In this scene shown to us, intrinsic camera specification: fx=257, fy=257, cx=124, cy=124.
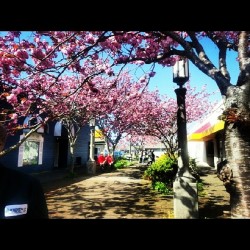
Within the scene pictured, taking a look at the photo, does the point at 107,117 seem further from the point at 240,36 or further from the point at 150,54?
the point at 240,36

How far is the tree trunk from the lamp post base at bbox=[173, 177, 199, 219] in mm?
1896

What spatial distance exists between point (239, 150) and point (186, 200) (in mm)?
2586

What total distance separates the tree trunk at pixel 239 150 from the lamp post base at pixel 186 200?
1896mm

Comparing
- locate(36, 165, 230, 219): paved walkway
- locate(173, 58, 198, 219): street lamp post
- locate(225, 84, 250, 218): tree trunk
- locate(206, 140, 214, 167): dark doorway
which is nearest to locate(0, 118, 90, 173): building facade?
locate(36, 165, 230, 219): paved walkway

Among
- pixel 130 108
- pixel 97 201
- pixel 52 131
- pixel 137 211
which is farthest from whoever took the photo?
pixel 130 108

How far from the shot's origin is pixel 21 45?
609 centimetres

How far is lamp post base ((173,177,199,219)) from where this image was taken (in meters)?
6.64

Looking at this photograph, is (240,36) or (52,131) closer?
(240,36)

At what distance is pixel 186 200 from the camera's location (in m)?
6.68

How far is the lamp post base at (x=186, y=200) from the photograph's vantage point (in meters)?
6.64

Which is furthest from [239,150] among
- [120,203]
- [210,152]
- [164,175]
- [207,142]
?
[207,142]

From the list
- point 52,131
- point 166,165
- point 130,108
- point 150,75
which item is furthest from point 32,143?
point 150,75

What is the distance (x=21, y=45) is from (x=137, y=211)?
5742 mm

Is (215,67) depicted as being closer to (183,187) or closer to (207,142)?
(183,187)
